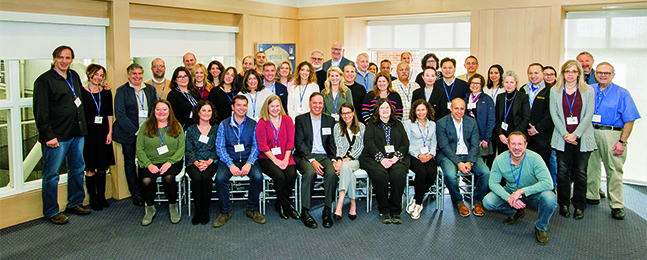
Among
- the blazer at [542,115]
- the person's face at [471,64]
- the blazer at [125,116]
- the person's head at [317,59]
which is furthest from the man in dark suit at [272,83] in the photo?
the blazer at [542,115]

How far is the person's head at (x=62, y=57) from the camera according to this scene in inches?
168

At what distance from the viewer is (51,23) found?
15.1 ft

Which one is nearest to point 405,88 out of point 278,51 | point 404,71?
point 404,71

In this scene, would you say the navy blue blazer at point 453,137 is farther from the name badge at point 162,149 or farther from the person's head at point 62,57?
the person's head at point 62,57

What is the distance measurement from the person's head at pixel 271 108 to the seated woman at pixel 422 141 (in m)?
1.34

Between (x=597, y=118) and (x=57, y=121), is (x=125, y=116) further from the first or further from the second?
(x=597, y=118)

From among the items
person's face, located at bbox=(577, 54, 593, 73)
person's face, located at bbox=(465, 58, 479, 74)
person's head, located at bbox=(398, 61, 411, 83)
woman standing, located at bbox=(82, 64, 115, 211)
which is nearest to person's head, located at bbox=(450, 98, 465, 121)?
person's head, located at bbox=(398, 61, 411, 83)

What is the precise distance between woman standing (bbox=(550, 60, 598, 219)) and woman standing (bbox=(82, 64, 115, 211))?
14.7 feet

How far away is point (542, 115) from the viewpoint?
→ 191 inches

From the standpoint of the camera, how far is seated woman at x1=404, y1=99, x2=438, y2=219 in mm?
4711

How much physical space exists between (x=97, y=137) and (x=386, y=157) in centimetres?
294

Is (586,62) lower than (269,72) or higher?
higher

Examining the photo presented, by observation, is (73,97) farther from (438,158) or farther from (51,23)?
(438,158)

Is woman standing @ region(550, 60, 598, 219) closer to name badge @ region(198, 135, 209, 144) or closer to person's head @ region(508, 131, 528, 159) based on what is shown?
person's head @ region(508, 131, 528, 159)
